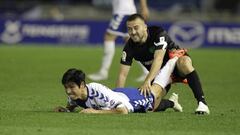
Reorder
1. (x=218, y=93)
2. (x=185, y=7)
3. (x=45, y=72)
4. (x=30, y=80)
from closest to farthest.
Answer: (x=218, y=93) < (x=30, y=80) < (x=45, y=72) < (x=185, y=7)

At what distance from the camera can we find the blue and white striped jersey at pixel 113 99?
9.73 meters

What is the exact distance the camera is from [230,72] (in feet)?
64.8

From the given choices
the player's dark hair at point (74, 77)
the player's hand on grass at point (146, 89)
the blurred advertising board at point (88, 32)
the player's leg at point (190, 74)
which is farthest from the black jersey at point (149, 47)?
the blurred advertising board at point (88, 32)

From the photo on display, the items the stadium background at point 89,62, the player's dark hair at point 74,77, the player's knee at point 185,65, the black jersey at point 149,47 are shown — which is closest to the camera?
the stadium background at point 89,62

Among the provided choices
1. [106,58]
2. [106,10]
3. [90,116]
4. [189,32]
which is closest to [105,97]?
[90,116]

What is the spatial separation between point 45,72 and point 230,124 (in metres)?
9.89

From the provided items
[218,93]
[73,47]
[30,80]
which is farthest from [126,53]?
[73,47]

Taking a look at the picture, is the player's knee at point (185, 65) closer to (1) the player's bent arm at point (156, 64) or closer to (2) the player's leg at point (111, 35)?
(1) the player's bent arm at point (156, 64)

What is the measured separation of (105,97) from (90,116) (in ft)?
1.00

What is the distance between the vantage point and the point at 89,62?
22531mm

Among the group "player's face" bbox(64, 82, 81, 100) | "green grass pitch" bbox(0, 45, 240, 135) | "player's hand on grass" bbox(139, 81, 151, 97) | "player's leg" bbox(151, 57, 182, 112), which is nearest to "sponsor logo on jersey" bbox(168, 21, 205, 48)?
"green grass pitch" bbox(0, 45, 240, 135)

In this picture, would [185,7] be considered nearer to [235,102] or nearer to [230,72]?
[230,72]

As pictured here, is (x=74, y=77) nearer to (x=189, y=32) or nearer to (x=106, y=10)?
(x=189, y=32)

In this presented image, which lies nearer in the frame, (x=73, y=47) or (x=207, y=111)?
(x=207, y=111)
